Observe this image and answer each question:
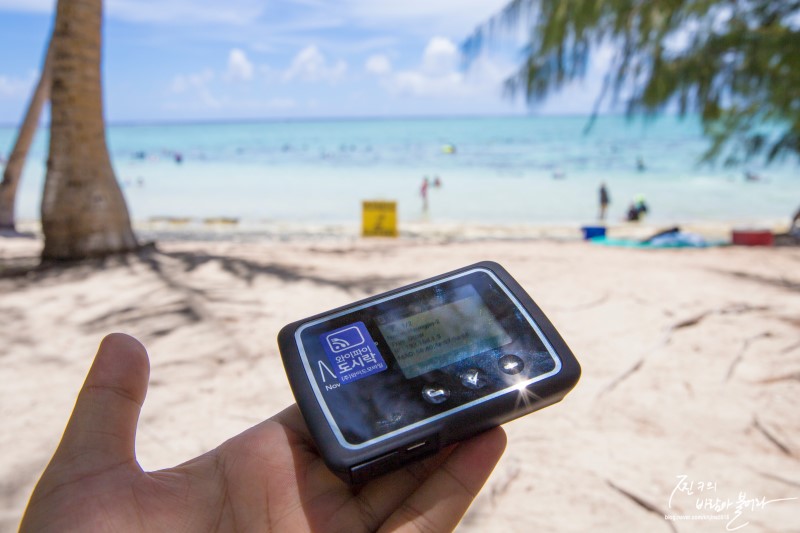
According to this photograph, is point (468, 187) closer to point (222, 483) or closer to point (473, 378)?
point (473, 378)

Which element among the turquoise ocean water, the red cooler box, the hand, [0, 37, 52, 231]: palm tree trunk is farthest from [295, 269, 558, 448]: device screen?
[0, 37, 52, 231]: palm tree trunk

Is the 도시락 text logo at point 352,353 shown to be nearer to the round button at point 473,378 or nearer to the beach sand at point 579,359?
the round button at point 473,378

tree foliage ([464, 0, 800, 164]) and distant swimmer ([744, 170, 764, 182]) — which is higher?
tree foliage ([464, 0, 800, 164])

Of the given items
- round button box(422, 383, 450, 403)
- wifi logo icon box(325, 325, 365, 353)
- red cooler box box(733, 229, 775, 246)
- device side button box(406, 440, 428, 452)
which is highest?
wifi logo icon box(325, 325, 365, 353)

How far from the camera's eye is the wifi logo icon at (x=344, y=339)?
4.25ft

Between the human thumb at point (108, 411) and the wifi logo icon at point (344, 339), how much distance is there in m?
0.38

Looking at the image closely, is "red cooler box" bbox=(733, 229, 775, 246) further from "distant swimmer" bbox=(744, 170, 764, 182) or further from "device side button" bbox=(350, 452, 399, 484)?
"distant swimmer" bbox=(744, 170, 764, 182)

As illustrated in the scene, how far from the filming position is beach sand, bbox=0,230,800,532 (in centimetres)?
190

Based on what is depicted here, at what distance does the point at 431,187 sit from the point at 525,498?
18871mm

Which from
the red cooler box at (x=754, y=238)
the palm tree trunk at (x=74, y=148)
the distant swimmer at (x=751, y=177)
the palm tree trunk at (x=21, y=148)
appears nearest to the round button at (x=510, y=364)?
the palm tree trunk at (x=74, y=148)

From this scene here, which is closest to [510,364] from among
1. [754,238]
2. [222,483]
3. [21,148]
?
[222,483]

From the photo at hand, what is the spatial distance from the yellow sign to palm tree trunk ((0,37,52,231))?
504cm

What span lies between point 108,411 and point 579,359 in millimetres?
2302

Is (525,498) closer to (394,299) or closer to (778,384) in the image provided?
(394,299)
